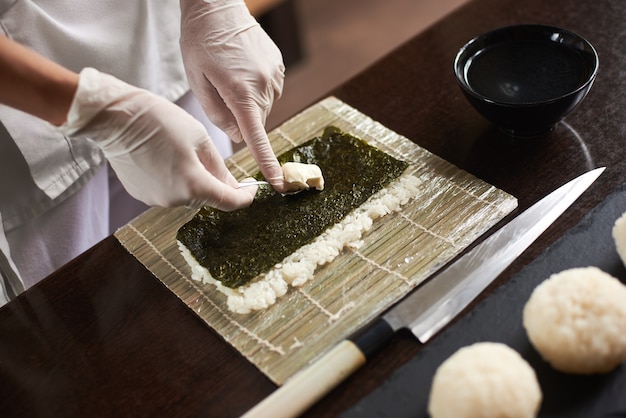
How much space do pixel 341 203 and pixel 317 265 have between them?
155 mm

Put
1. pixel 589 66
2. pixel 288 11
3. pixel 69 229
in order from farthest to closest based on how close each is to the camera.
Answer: pixel 288 11 → pixel 69 229 → pixel 589 66

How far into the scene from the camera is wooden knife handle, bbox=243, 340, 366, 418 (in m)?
0.97

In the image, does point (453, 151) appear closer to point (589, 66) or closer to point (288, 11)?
point (589, 66)

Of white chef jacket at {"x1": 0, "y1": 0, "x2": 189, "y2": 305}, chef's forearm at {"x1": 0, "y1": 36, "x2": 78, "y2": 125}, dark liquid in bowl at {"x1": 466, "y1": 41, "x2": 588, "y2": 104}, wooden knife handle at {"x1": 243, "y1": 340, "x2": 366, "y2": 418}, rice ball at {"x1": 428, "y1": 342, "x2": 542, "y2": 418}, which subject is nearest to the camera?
rice ball at {"x1": 428, "y1": 342, "x2": 542, "y2": 418}

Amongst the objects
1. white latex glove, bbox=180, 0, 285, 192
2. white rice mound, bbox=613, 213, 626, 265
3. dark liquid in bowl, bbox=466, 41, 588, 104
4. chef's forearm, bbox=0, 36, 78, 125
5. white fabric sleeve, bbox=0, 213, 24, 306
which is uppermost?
chef's forearm, bbox=0, 36, 78, 125

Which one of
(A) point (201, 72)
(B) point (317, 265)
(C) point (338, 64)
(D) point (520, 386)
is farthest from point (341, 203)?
(C) point (338, 64)

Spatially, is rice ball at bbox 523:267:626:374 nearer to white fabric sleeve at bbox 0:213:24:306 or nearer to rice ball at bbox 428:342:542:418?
rice ball at bbox 428:342:542:418

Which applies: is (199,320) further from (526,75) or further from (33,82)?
(526,75)

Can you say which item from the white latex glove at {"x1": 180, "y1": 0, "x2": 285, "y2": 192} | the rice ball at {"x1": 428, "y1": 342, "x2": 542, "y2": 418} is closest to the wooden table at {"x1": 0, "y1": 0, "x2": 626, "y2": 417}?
the rice ball at {"x1": 428, "y1": 342, "x2": 542, "y2": 418}

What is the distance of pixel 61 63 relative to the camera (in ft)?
5.02

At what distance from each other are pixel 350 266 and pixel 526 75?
1.89ft

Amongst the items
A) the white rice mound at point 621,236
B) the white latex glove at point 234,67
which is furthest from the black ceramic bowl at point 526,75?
the white latex glove at point 234,67

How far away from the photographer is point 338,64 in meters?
3.46

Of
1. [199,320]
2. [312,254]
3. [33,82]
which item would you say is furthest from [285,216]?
[33,82]
